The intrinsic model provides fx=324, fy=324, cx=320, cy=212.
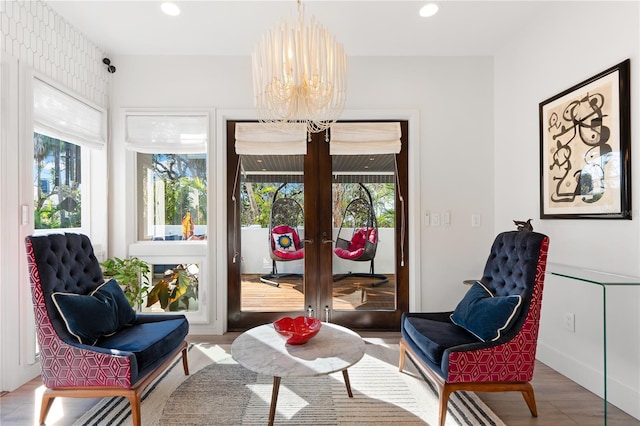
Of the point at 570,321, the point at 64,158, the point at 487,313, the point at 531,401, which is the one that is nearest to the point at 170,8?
the point at 64,158

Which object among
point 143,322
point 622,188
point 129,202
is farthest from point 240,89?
point 622,188

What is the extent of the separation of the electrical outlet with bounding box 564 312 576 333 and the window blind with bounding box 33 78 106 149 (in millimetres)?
4159

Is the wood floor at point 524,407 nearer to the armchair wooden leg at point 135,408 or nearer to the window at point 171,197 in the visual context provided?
the armchair wooden leg at point 135,408

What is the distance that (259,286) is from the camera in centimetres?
338

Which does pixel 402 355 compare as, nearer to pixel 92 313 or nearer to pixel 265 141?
pixel 92 313

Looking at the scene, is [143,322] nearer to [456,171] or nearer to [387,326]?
[387,326]

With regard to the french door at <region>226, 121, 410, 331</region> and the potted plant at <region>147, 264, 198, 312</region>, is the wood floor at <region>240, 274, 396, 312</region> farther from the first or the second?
the potted plant at <region>147, 264, 198, 312</region>

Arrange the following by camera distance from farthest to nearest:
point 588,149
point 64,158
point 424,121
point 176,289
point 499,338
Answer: point 424,121 → point 176,289 → point 64,158 → point 588,149 → point 499,338

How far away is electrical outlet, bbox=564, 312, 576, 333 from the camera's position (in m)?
2.35

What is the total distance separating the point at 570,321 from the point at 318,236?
215 centimetres

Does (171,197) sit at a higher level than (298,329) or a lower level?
higher

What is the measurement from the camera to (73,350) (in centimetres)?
172

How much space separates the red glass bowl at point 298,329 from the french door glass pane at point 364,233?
132 centimetres

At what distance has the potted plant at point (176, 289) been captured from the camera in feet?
10.1
